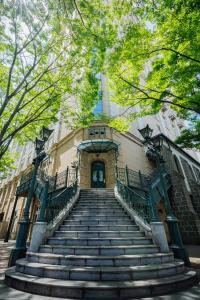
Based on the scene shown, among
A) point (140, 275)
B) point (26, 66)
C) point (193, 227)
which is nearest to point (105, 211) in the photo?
point (140, 275)

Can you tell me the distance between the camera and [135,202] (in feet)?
25.6

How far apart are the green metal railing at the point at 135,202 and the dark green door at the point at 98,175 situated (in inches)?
176

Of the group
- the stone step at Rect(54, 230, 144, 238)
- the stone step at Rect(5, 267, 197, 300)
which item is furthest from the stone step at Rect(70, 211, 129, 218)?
the stone step at Rect(5, 267, 197, 300)

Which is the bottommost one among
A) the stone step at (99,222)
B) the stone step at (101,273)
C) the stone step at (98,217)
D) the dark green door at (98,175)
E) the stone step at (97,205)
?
the stone step at (101,273)

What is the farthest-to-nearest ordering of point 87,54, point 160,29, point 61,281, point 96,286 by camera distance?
point 87,54, point 160,29, point 61,281, point 96,286

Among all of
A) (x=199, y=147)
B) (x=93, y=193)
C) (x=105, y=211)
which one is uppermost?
(x=199, y=147)

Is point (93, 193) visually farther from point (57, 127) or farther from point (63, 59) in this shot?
point (57, 127)

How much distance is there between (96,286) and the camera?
123 inches

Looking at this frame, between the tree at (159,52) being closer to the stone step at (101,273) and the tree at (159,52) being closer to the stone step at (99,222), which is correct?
the stone step at (99,222)

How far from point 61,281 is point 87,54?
30.5ft

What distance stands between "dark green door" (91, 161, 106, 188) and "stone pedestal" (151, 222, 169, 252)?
8.32 metres

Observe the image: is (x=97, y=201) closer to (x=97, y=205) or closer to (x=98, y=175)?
(x=97, y=205)

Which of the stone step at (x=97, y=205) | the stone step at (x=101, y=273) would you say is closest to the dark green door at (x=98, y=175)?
the stone step at (x=97, y=205)

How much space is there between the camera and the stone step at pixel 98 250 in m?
4.59
